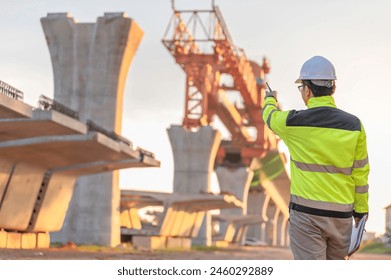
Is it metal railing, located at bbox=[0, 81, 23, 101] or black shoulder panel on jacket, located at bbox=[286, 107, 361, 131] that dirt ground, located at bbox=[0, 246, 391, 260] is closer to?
metal railing, located at bbox=[0, 81, 23, 101]

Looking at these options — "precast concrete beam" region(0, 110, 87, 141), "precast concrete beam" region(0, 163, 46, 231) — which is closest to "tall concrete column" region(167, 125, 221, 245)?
"precast concrete beam" region(0, 163, 46, 231)

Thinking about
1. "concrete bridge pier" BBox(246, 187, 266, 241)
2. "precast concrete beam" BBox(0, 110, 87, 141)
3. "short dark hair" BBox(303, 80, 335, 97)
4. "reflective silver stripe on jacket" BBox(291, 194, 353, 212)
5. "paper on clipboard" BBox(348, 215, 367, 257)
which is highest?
"precast concrete beam" BBox(0, 110, 87, 141)

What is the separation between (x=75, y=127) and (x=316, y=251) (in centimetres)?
2165

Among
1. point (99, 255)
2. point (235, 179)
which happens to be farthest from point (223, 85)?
point (99, 255)

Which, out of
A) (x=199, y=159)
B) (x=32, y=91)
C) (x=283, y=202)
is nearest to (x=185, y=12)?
(x=32, y=91)

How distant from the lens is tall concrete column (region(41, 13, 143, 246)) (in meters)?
36.5

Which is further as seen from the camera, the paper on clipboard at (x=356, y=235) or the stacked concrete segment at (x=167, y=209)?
the stacked concrete segment at (x=167, y=209)

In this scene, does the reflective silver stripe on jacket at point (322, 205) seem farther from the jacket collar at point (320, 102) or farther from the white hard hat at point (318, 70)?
the white hard hat at point (318, 70)

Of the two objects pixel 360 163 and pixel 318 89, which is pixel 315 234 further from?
pixel 318 89

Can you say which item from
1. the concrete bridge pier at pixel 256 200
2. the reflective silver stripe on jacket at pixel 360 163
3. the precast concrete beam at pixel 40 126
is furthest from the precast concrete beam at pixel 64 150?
the concrete bridge pier at pixel 256 200

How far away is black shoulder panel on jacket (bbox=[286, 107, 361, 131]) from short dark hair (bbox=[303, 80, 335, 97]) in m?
0.11

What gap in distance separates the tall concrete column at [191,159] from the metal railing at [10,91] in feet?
106

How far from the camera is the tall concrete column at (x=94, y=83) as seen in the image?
36469 mm

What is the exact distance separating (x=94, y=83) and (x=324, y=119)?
3204 cm
